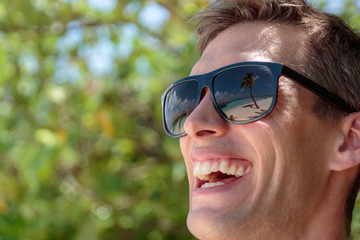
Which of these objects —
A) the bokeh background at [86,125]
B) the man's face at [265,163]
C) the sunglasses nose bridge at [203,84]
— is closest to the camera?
the man's face at [265,163]

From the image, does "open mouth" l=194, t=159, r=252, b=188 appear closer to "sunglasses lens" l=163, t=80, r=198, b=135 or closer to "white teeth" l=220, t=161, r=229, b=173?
"white teeth" l=220, t=161, r=229, b=173

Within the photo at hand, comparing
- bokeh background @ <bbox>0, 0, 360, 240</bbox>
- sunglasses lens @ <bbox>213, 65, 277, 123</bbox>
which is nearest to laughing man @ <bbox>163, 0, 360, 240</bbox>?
sunglasses lens @ <bbox>213, 65, 277, 123</bbox>

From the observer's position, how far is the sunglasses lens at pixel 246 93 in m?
1.43

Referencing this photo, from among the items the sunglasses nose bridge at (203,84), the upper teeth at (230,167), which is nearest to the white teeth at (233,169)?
the upper teeth at (230,167)

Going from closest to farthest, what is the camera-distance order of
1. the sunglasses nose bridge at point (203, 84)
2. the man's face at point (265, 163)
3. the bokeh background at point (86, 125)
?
the man's face at point (265, 163), the sunglasses nose bridge at point (203, 84), the bokeh background at point (86, 125)

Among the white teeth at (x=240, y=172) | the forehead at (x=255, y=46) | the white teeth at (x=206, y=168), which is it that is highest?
the forehead at (x=255, y=46)

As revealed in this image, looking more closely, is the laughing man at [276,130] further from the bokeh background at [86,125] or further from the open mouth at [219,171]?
the bokeh background at [86,125]

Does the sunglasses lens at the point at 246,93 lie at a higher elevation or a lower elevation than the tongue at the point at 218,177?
higher

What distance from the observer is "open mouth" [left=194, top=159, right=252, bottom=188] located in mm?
1479

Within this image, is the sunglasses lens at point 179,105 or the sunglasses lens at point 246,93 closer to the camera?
the sunglasses lens at point 246,93

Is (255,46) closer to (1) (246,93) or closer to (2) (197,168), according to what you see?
(1) (246,93)

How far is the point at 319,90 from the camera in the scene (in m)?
1.48

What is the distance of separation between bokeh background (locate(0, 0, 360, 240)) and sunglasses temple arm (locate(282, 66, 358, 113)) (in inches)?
60.2

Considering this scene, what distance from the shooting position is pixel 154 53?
3588 mm
